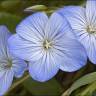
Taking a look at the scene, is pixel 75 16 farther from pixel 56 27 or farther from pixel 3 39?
pixel 3 39

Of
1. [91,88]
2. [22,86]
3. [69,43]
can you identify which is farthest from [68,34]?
[22,86]

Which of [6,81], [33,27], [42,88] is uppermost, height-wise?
[33,27]

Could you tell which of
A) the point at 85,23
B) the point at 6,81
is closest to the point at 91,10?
the point at 85,23

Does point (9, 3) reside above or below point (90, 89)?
above

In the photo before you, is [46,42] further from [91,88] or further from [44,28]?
[91,88]

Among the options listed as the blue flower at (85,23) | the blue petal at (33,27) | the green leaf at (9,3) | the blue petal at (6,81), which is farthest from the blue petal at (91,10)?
the green leaf at (9,3)

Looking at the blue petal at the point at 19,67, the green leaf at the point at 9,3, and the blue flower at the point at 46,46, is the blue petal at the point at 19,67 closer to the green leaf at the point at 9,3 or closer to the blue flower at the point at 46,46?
the blue flower at the point at 46,46

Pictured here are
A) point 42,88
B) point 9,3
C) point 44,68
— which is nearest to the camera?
point 44,68
